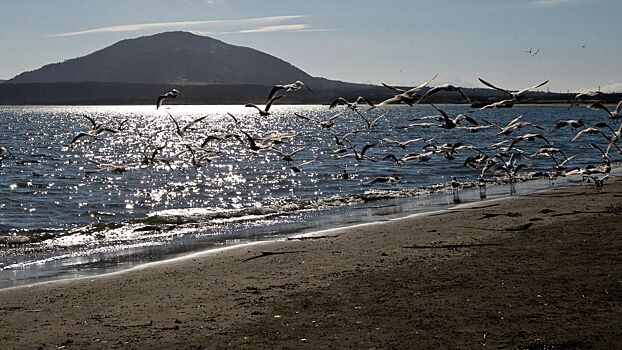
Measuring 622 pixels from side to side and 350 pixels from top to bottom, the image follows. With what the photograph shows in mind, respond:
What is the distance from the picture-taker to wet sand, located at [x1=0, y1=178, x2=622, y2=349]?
35.5 feet

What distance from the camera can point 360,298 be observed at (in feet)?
42.3

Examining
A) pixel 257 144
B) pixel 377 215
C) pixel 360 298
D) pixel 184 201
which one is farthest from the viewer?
pixel 184 201

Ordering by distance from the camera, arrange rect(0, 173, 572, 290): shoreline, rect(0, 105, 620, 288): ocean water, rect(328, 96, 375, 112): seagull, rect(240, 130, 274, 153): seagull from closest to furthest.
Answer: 1. rect(0, 173, 572, 290): shoreline
2. rect(328, 96, 375, 112): seagull
3. rect(0, 105, 620, 288): ocean water
4. rect(240, 130, 274, 153): seagull

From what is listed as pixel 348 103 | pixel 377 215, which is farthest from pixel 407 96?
pixel 377 215

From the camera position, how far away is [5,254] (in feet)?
73.3

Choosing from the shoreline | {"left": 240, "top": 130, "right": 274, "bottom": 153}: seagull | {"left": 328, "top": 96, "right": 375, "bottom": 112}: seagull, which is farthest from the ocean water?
{"left": 240, "top": 130, "right": 274, "bottom": 153}: seagull

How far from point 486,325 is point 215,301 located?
4.60 meters

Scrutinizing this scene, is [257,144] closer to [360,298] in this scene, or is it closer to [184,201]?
[360,298]

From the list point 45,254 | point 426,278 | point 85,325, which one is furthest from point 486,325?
point 45,254

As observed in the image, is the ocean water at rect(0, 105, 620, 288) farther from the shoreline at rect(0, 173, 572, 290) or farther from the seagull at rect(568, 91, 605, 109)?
the seagull at rect(568, 91, 605, 109)

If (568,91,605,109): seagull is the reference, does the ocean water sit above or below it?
below

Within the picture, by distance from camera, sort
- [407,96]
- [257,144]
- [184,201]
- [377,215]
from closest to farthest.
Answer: [407,96] → [257,144] → [377,215] → [184,201]

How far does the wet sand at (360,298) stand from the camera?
10.8 meters

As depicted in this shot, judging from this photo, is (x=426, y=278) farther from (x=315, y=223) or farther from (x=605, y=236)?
(x=315, y=223)
